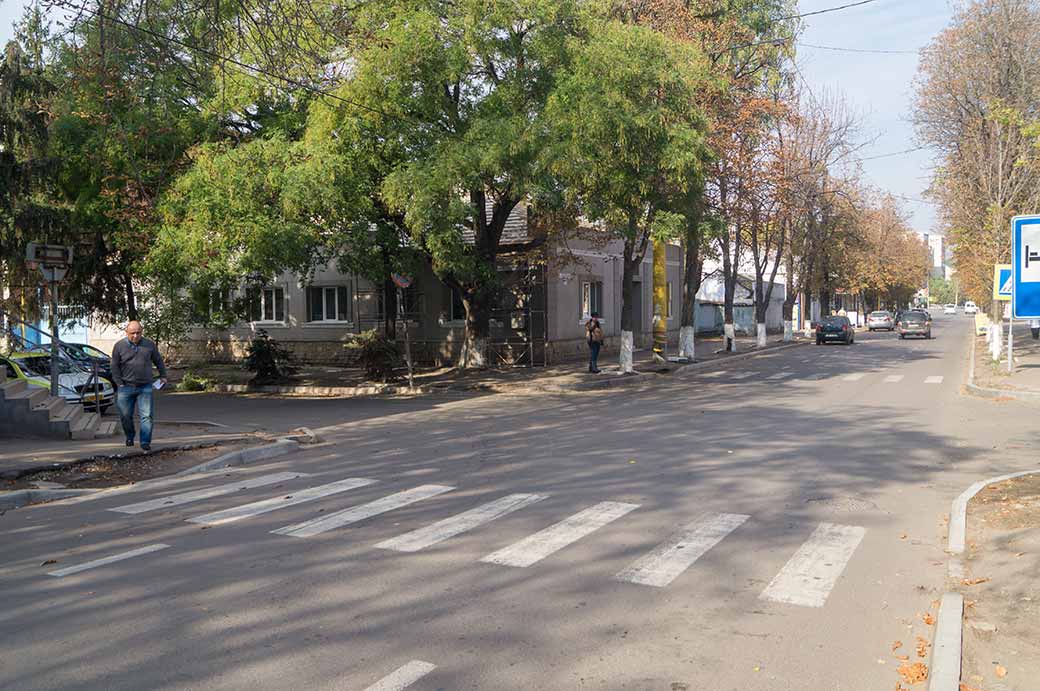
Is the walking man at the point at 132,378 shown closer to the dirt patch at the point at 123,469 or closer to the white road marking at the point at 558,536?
the dirt patch at the point at 123,469

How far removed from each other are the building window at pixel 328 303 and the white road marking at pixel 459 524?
25652mm

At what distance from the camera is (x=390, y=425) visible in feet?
51.0

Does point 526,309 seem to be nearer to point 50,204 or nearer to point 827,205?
point 50,204

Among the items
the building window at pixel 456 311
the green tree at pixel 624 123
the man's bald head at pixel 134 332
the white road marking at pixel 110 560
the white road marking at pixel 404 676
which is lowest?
the white road marking at pixel 110 560

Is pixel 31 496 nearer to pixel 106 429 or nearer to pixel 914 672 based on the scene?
pixel 106 429

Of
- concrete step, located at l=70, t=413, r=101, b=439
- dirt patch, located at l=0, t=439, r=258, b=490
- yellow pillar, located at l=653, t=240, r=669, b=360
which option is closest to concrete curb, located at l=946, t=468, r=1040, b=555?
dirt patch, located at l=0, t=439, r=258, b=490

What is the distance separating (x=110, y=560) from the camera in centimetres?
669

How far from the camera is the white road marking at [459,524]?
706 cm

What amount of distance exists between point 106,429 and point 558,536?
34.1 feet

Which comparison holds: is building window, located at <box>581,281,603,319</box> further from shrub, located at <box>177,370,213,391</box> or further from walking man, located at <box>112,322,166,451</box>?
walking man, located at <box>112,322,166,451</box>

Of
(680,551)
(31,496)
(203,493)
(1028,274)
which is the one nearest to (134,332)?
(31,496)

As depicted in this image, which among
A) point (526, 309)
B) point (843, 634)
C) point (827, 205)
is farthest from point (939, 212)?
point (843, 634)

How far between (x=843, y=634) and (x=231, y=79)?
18104 mm

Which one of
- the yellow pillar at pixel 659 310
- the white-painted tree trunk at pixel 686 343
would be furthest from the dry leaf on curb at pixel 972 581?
the white-painted tree trunk at pixel 686 343
